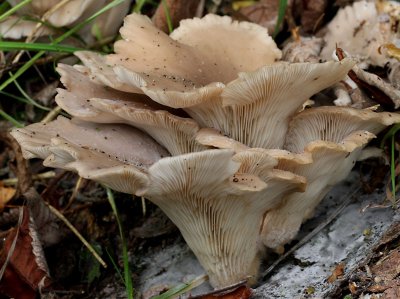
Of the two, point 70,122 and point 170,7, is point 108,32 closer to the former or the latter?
point 170,7

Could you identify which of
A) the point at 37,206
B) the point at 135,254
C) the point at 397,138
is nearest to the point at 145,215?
the point at 135,254

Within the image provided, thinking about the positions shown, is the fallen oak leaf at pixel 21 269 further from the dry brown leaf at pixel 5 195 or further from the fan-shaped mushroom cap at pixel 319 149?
the fan-shaped mushroom cap at pixel 319 149

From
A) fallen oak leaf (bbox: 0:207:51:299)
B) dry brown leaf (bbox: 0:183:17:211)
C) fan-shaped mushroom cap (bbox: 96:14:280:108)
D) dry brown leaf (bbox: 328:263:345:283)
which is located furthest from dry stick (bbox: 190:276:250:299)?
dry brown leaf (bbox: 0:183:17:211)

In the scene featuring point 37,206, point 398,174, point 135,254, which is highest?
point 398,174

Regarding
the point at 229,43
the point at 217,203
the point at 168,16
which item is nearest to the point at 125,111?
the point at 217,203

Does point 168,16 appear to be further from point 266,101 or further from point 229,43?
point 266,101

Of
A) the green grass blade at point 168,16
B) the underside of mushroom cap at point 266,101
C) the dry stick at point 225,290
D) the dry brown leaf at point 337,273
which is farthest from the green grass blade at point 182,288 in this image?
the green grass blade at point 168,16

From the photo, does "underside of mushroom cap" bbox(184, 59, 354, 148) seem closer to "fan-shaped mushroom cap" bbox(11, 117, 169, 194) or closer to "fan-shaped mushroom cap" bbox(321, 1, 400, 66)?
"fan-shaped mushroom cap" bbox(11, 117, 169, 194)
